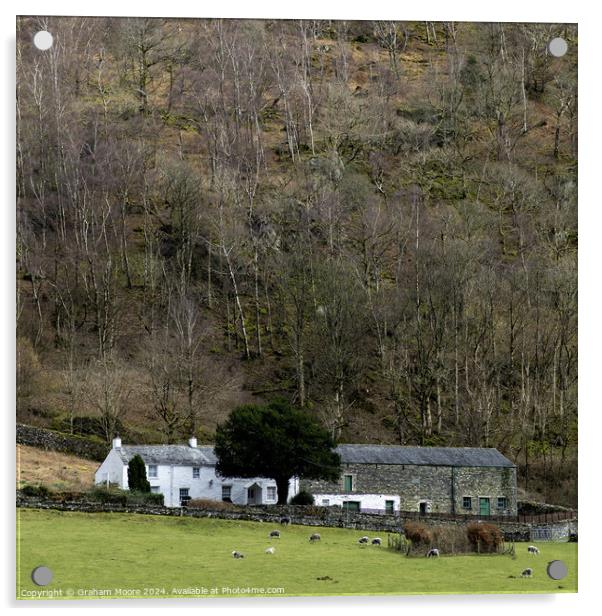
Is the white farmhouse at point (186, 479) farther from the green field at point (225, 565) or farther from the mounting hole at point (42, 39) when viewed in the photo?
the mounting hole at point (42, 39)

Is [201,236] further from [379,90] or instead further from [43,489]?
[43,489]

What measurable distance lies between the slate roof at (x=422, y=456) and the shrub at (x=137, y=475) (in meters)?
5.60

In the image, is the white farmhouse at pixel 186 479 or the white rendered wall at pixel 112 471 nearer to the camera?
the white rendered wall at pixel 112 471

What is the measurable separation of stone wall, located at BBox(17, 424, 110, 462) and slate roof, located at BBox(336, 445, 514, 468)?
6.97 metres

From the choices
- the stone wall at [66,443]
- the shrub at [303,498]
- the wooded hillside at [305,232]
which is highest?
the wooded hillside at [305,232]

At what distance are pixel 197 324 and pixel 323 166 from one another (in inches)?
385

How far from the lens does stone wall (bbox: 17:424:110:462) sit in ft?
107

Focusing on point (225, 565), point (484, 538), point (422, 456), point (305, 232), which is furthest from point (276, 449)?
point (305, 232)

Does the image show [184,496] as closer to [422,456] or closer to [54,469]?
[54,469]

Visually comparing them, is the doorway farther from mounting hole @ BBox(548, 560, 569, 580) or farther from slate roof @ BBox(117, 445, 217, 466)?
mounting hole @ BBox(548, 560, 569, 580)

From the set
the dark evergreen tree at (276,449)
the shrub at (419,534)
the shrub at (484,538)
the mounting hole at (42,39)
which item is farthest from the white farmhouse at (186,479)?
the mounting hole at (42,39)

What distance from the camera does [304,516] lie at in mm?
31172

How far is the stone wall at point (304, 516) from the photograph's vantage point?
92.6 ft

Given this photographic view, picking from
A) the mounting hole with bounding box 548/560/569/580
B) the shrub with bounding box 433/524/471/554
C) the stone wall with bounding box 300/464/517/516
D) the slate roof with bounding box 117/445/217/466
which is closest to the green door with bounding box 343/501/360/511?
the stone wall with bounding box 300/464/517/516
